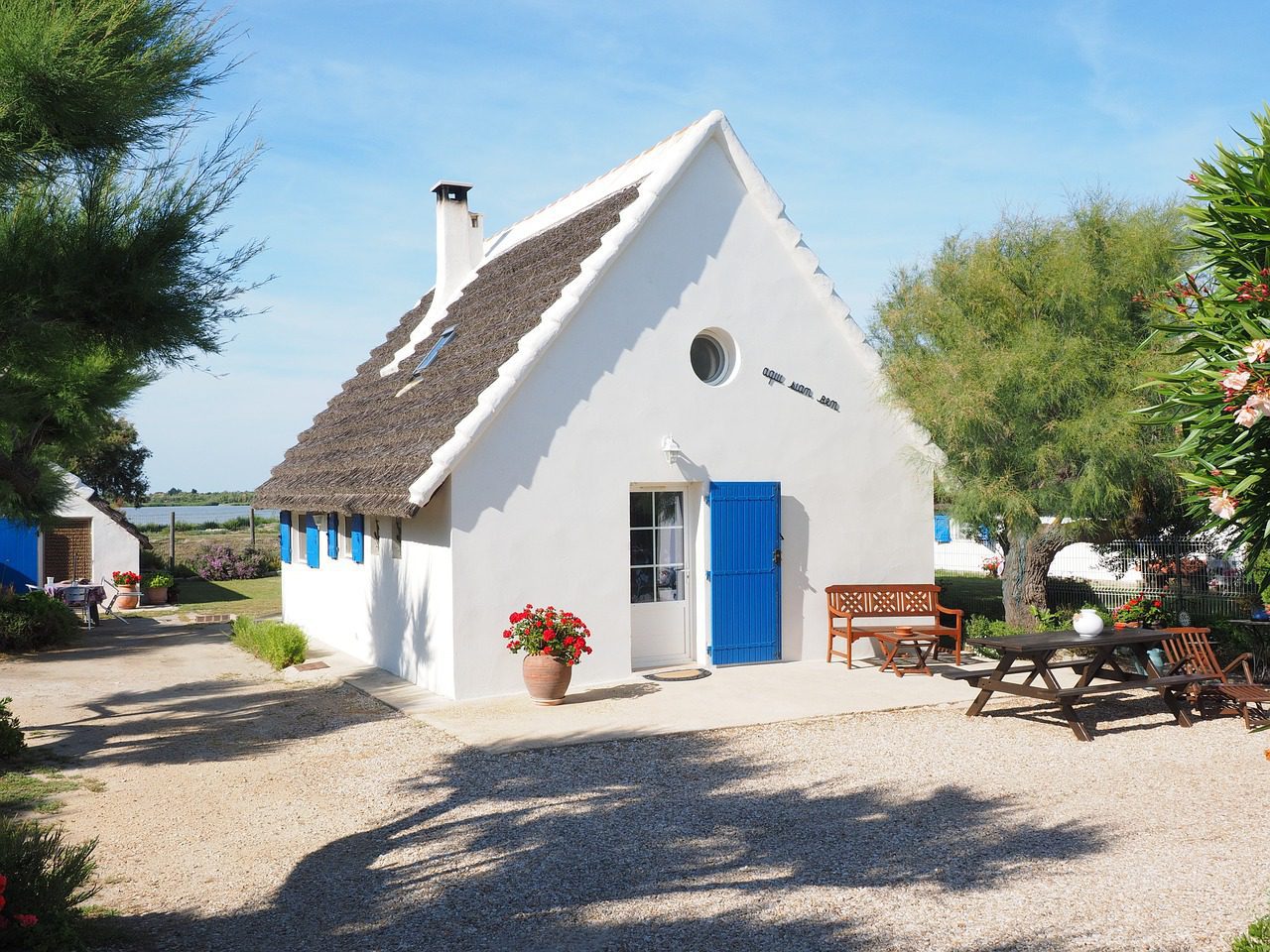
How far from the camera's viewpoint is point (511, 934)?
17.6ft

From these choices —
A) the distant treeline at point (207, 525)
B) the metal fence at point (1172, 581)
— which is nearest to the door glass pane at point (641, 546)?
the metal fence at point (1172, 581)

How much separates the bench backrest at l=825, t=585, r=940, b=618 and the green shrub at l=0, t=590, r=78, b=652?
44.3 ft

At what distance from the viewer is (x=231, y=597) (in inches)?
1091

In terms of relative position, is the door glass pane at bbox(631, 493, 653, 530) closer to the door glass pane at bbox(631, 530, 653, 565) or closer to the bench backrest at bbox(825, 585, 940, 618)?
the door glass pane at bbox(631, 530, 653, 565)

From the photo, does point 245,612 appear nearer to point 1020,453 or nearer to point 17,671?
point 17,671

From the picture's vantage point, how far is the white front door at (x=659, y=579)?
13062 mm

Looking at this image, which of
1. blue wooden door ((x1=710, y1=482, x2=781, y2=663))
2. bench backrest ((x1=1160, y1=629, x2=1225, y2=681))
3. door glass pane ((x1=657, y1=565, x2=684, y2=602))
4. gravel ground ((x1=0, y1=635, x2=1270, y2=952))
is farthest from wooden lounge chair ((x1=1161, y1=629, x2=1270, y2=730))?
door glass pane ((x1=657, y1=565, x2=684, y2=602))

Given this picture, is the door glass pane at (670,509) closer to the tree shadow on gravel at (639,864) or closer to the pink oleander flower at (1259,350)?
the tree shadow on gravel at (639,864)

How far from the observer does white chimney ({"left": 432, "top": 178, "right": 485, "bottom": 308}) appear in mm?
18297

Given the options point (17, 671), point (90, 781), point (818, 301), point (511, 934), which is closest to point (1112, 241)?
point (818, 301)

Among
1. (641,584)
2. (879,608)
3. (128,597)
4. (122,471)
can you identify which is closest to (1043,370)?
(879,608)

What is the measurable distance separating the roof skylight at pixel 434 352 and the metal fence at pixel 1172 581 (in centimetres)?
1017

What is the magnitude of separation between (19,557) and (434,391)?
54.1 feet

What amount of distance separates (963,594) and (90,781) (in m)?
18.0
